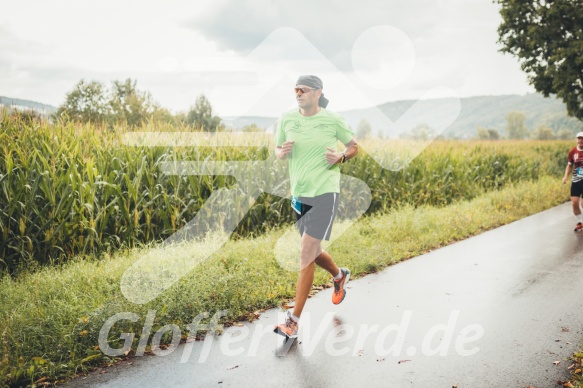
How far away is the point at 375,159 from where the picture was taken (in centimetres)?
1280

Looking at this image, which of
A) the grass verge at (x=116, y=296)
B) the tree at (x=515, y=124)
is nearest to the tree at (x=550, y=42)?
the grass verge at (x=116, y=296)

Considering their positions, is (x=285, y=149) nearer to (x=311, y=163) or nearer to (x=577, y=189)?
(x=311, y=163)

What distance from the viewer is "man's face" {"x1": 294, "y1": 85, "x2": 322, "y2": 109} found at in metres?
4.43

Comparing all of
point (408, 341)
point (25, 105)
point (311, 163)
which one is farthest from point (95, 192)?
point (408, 341)

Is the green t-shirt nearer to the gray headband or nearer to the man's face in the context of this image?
the man's face

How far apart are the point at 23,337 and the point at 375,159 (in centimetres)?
1018

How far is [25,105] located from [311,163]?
645 cm

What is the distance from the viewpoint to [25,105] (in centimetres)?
840

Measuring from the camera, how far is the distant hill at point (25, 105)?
8062mm

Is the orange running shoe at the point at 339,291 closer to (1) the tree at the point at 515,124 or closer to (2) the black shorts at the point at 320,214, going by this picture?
(2) the black shorts at the point at 320,214

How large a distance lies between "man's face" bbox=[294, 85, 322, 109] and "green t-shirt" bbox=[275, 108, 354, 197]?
0.12 metres

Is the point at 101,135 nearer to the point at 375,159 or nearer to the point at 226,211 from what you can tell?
the point at 226,211

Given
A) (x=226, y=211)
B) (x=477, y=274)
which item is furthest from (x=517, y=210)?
(x=226, y=211)

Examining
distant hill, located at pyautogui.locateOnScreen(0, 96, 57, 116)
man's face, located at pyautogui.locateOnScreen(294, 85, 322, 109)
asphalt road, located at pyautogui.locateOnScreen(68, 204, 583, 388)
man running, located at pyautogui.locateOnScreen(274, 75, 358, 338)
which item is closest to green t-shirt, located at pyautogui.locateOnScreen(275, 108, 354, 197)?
man running, located at pyautogui.locateOnScreen(274, 75, 358, 338)
